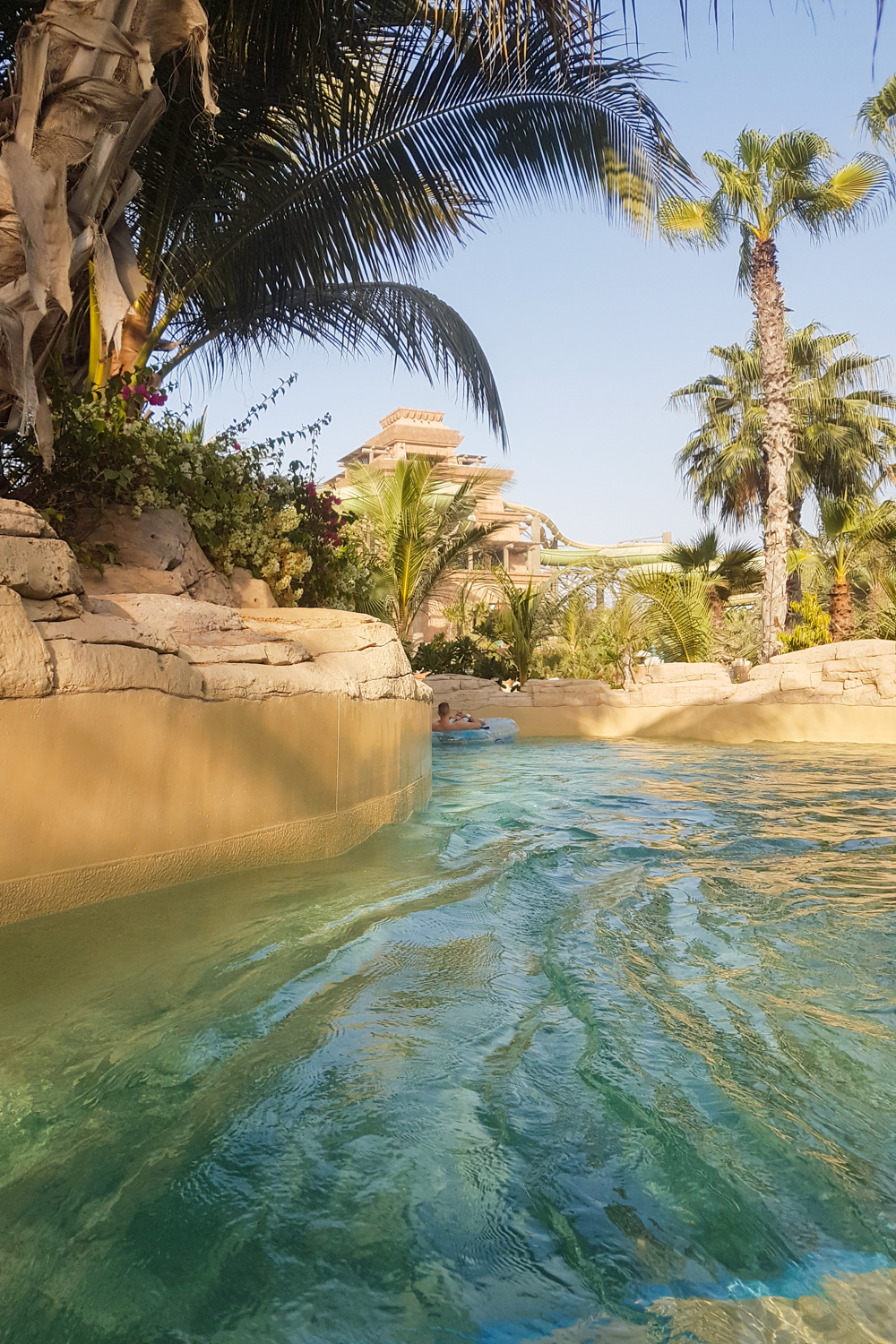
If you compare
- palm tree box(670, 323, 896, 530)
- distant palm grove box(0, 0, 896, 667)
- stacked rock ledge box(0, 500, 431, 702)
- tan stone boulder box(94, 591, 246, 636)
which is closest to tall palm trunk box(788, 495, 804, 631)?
palm tree box(670, 323, 896, 530)

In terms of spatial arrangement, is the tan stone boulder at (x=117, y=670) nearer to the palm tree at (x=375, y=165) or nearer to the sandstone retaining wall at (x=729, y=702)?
the palm tree at (x=375, y=165)

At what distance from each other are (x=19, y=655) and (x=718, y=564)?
828 inches

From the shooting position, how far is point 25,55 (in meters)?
3.90

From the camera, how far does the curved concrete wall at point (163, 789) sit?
3236 mm

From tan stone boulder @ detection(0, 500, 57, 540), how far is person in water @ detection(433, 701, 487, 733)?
33.7 feet

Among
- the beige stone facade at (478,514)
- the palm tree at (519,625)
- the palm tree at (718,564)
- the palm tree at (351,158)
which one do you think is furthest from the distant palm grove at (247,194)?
the beige stone facade at (478,514)

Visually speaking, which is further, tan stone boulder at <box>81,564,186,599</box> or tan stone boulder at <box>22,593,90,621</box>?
tan stone boulder at <box>81,564,186,599</box>

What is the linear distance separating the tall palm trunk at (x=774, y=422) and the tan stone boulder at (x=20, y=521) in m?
15.8

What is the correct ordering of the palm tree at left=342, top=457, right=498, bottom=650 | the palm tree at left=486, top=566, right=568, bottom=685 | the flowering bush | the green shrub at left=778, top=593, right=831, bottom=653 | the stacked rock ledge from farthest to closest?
the palm tree at left=486, top=566, right=568, bottom=685
the green shrub at left=778, top=593, right=831, bottom=653
the palm tree at left=342, top=457, right=498, bottom=650
the flowering bush
the stacked rock ledge

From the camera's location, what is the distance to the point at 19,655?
325 centimetres

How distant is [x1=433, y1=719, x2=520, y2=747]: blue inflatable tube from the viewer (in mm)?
13570

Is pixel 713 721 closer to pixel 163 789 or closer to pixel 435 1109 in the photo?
pixel 163 789

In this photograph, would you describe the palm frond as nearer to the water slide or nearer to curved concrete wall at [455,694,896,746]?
curved concrete wall at [455,694,896,746]

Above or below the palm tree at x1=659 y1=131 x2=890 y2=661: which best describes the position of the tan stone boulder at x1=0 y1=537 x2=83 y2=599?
below
